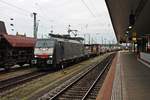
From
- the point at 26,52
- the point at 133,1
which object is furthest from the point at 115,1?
the point at 26,52

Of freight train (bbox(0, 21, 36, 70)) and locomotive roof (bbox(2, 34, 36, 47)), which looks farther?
locomotive roof (bbox(2, 34, 36, 47))

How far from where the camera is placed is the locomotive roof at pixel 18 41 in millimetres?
27353

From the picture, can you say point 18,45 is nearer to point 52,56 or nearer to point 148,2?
point 52,56

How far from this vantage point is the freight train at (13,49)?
26641 mm

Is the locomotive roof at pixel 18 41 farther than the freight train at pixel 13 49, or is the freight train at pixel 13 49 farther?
the locomotive roof at pixel 18 41

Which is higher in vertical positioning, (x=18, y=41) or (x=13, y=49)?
(x=18, y=41)

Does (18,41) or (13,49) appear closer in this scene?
(13,49)

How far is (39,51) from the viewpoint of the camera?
91.7 ft

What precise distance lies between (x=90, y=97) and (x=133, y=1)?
37.4 feet

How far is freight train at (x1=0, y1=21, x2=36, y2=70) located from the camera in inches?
1049

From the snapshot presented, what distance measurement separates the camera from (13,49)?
28391mm

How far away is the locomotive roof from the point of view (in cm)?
2735

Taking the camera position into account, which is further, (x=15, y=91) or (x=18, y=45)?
(x=18, y=45)

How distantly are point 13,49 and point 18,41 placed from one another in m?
1.15
